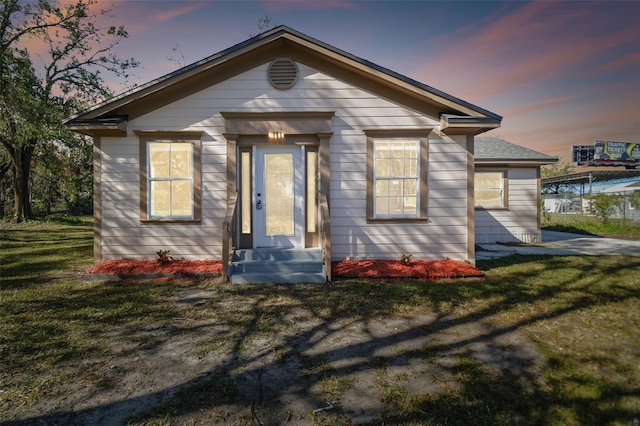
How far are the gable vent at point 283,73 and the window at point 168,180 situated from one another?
102 inches

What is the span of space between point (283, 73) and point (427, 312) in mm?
6170

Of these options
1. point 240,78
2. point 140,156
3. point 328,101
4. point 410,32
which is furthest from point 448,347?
point 410,32

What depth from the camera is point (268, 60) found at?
24.7 feet

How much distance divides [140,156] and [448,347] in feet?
25.4

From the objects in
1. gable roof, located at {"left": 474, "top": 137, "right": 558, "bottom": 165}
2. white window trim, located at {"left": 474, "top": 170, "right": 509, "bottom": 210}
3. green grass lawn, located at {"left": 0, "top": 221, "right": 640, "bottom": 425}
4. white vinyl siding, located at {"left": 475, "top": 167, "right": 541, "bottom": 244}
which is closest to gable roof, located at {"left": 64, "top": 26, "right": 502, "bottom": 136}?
green grass lawn, located at {"left": 0, "top": 221, "right": 640, "bottom": 425}

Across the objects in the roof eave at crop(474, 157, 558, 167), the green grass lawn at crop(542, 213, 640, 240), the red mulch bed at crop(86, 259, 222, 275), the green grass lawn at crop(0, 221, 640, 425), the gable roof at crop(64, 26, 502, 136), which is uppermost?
the gable roof at crop(64, 26, 502, 136)

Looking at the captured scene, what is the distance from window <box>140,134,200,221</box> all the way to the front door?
1623 mm

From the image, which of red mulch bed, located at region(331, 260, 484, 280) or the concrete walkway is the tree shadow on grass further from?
the concrete walkway

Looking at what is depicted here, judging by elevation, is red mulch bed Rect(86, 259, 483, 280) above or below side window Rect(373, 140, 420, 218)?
below

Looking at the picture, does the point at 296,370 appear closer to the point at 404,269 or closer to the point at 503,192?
the point at 404,269

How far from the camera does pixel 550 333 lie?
Answer: 13.3ft

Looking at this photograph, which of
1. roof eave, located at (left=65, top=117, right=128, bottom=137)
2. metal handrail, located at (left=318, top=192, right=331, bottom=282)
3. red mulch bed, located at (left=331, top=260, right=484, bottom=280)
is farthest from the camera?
roof eave, located at (left=65, top=117, right=128, bottom=137)

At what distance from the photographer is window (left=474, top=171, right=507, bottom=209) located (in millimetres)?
12375

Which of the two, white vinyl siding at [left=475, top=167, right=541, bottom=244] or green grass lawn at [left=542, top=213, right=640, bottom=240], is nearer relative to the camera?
white vinyl siding at [left=475, top=167, right=541, bottom=244]
